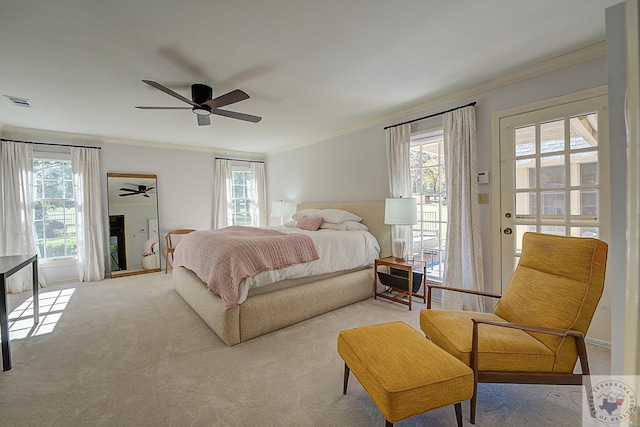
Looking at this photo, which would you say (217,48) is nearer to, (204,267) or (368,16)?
(368,16)

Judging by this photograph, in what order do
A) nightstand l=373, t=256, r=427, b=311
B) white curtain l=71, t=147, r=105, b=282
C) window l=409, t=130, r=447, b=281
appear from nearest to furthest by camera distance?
nightstand l=373, t=256, r=427, b=311 → window l=409, t=130, r=447, b=281 → white curtain l=71, t=147, r=105, b=282

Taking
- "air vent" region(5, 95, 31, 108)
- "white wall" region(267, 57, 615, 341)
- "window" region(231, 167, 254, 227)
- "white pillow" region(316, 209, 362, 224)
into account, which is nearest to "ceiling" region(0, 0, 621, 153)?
"air vent" region(5, 95, 31, 108)

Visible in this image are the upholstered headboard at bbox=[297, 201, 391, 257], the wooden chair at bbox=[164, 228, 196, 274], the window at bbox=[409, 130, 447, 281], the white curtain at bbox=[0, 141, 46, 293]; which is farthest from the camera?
the wooden chair at bbox=[164, 228, 196, 274]

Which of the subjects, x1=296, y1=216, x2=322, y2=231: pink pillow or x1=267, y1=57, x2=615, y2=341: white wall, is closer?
x1=267, y1=57, x2=615, y2=341: white wall

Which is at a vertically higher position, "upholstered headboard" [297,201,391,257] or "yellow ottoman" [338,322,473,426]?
"upholstered headboard" [297,201,391,257]

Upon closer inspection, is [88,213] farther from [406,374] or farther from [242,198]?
[406,374]

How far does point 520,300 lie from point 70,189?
21.4 ft

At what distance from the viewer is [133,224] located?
5.09 meters

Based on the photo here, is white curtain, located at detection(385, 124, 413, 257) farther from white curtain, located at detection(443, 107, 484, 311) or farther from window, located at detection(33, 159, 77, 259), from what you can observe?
window, located at detection(33, 159, 77, 259)

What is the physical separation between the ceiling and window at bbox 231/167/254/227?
9.77ft

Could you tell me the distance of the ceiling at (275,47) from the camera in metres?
Answer: 1.77

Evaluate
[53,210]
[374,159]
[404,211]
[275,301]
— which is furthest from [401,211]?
[53,210]

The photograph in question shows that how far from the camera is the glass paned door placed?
231cm

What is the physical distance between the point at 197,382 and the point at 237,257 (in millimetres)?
999
